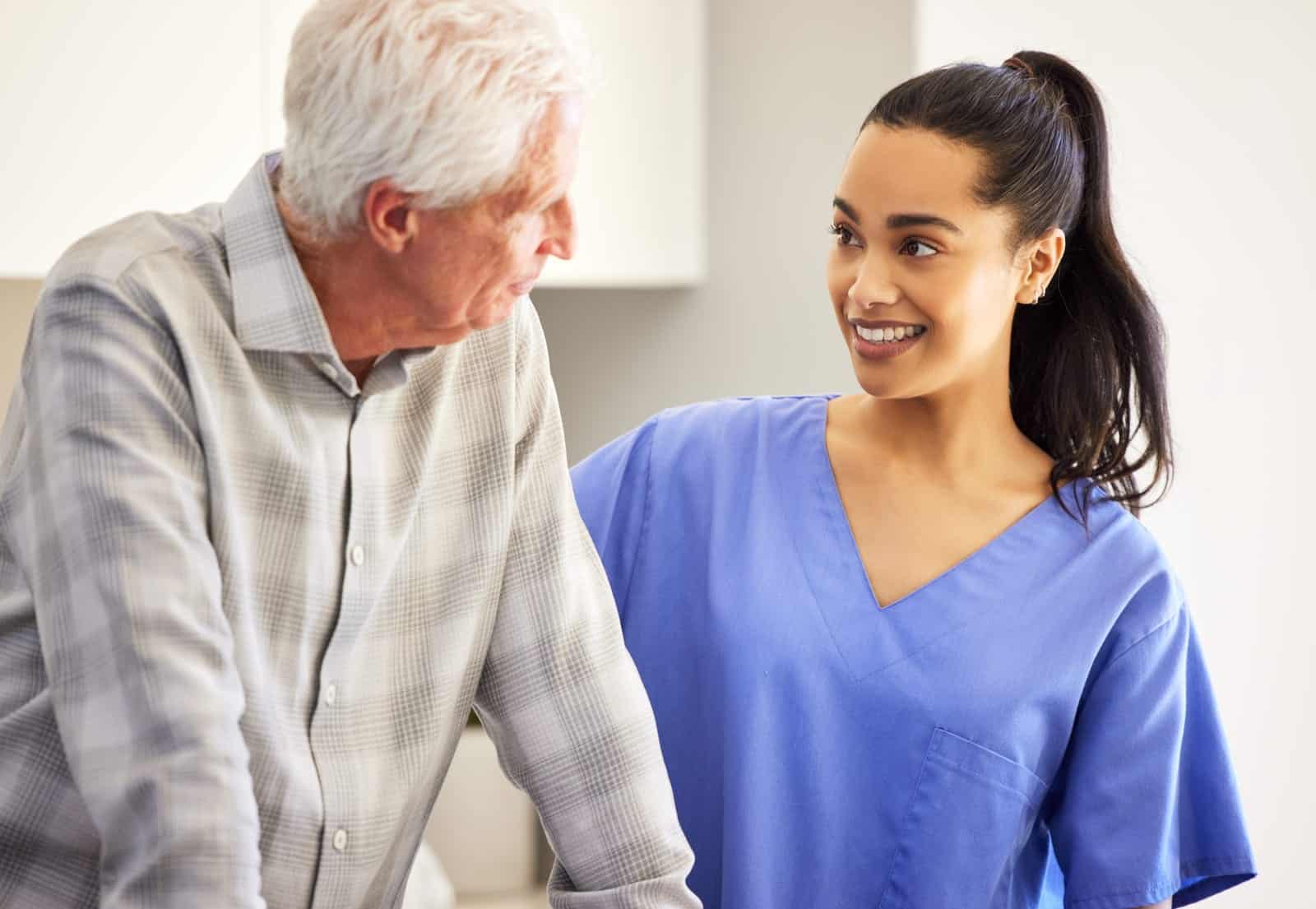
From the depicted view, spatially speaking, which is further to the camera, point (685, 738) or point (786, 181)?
point (786, 181)

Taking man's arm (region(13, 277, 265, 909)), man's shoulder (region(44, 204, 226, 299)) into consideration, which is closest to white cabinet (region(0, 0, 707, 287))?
man's shoulder (region(44, 204, 226, 299))

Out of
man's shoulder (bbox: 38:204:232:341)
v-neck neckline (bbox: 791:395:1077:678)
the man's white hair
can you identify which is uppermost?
the man's white hair

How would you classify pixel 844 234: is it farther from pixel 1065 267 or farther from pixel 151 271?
pixel 151 271

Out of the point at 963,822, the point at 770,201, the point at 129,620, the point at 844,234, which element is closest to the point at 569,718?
the point at 129,620

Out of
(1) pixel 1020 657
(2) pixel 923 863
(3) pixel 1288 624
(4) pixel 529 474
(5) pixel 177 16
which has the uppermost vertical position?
(5) pixel 177 16

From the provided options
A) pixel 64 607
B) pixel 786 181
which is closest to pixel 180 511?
pixel 64 607

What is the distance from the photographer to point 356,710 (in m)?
0.85

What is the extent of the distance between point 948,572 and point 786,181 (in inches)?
39.2

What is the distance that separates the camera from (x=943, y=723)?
1.19 metres

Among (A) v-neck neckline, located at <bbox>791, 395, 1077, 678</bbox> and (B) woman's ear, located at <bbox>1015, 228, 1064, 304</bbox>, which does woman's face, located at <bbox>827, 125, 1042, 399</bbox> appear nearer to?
(B) woman's ear, located at <bbox>1015, 228, 1064, 304</bbox>

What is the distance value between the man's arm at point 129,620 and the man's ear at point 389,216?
0.40ft

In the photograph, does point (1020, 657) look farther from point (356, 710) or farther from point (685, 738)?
point (356, 710)

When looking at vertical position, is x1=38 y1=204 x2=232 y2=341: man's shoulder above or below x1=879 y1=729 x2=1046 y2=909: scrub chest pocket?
above

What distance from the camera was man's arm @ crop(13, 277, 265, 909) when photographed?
0.70m
